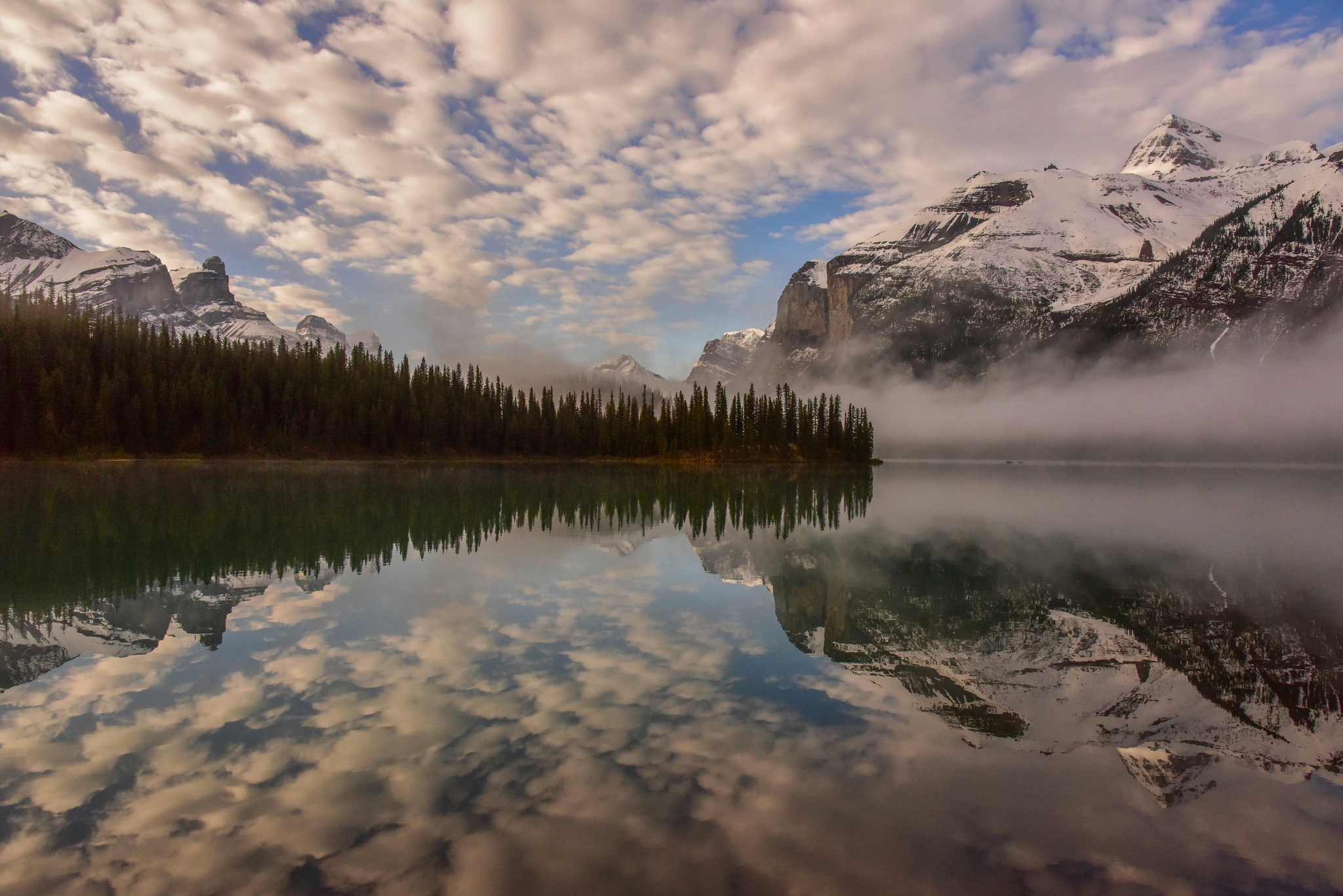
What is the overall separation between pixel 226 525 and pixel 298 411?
13596 cm

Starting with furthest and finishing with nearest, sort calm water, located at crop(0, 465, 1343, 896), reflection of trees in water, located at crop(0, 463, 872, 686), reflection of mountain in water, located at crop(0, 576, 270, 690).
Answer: reflection of trees in water, located at crop(0, 463, 872, 686)
reflection of mountain in water, located at crop(0, 576, 270, 690)
calm water, located at crop(0, 465, 1343, 896)

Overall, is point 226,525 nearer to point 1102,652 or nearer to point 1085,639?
point 1085,639

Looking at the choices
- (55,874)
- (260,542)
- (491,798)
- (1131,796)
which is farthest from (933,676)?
(260,542)

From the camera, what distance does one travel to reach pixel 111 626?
15.0m

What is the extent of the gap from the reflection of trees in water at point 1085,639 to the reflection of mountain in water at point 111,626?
14.5 meters

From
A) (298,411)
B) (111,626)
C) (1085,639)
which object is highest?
(298,411)

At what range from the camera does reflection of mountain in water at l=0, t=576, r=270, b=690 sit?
12.7m

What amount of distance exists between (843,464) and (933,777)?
189 m

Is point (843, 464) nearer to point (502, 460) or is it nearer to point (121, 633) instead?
point (502, 460)

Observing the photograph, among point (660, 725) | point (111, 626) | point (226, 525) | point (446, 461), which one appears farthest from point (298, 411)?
point (660, 725)

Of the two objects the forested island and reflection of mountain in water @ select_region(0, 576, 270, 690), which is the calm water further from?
the forested island

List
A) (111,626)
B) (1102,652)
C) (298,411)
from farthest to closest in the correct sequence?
(298,411) < (111,626) < (1102,652)

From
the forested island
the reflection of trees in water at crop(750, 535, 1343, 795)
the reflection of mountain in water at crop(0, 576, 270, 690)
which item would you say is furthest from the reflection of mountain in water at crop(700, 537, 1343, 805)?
the forested island

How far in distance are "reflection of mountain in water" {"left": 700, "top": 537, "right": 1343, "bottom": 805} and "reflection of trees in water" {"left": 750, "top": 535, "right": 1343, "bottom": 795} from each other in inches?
2.1
